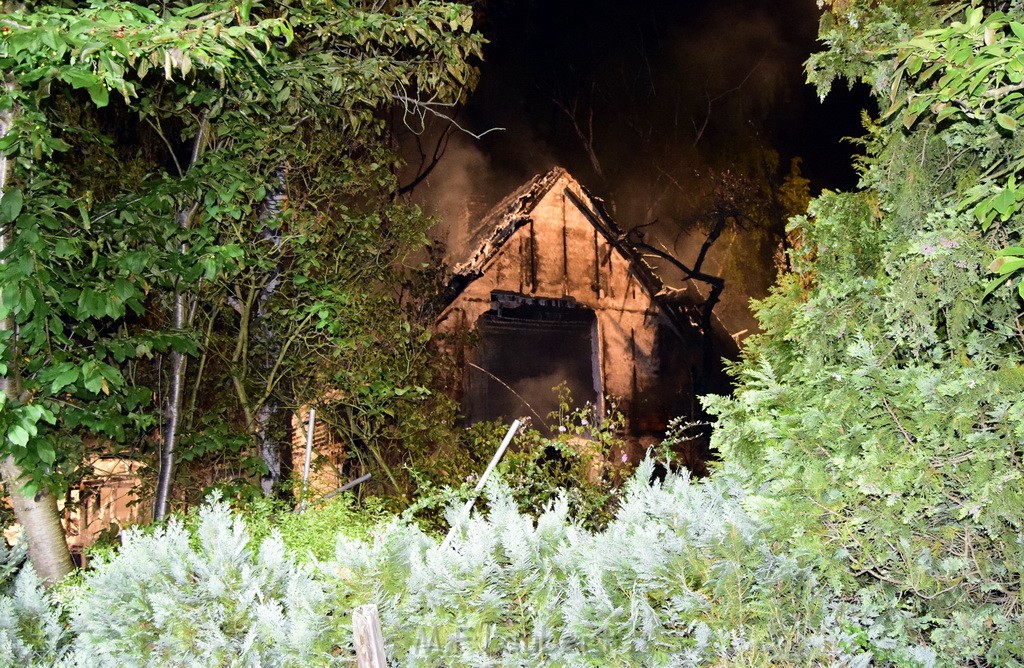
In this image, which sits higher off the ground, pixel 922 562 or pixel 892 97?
pixel 892 97

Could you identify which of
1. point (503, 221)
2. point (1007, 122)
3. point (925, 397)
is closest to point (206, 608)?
point (925, 397)

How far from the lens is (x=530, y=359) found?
5.66 meters

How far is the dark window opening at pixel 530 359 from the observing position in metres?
5.54

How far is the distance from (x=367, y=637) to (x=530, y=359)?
4.03 m

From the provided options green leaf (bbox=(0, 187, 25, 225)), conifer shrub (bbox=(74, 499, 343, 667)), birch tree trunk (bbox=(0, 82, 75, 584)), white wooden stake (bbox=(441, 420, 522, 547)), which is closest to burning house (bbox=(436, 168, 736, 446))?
white wooden stake (bbox=(441, 420, 522, 547))

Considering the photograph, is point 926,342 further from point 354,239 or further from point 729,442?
point 354,239

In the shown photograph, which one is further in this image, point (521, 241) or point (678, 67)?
point (678, 67)

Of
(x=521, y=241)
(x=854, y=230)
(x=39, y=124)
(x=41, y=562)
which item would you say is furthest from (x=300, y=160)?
(x=854, y=230)

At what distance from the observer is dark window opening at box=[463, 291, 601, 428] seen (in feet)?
18.2

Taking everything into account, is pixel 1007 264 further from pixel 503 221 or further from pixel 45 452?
pixel 503 221

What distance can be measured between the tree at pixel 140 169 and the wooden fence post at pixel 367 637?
1283 mm

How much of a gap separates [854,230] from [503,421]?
12.0ft

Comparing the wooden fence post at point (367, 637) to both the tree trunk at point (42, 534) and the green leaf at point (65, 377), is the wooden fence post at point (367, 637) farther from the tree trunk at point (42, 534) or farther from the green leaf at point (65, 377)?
the tree trunk at point (42, 534)

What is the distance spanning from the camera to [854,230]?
2072 mm
